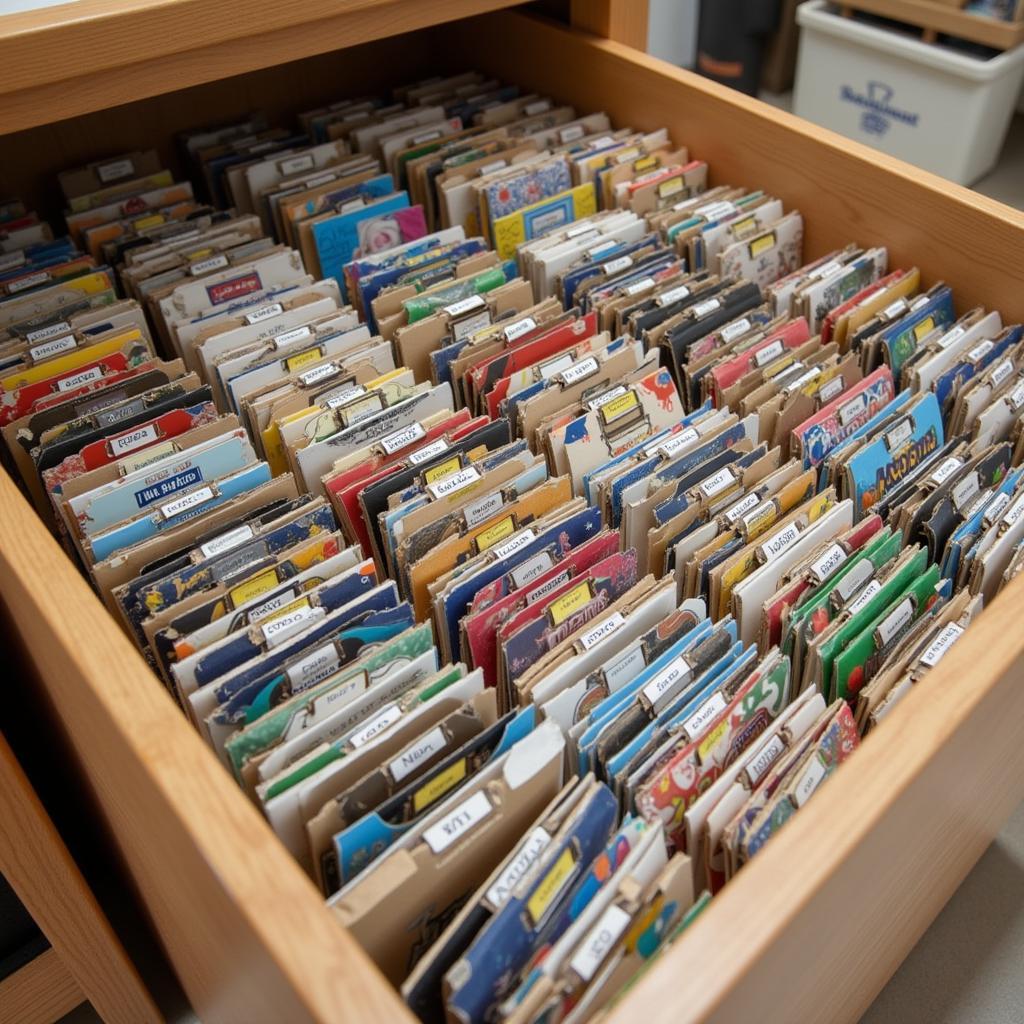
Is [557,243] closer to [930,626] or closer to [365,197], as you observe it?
[365,197]

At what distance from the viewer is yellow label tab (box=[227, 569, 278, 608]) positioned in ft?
3.34

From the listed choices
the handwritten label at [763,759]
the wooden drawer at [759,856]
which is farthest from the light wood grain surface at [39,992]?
the handwritten label at [763,759]

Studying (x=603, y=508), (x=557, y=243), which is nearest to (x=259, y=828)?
(x=603, y=508)

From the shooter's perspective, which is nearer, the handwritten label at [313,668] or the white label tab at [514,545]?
the handwritten label at [313,668]

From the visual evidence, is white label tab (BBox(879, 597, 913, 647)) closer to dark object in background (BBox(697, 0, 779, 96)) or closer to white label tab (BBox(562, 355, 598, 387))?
white label tab (BBox(562, 355, 598, 387))

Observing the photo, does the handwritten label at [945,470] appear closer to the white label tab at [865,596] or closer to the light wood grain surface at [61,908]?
the white label tab at [865,596]

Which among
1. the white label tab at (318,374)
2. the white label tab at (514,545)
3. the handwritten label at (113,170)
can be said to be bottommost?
the white label tab at (514,545)

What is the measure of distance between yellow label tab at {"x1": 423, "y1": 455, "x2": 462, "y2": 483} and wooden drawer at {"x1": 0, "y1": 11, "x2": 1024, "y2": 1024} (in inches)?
16.9

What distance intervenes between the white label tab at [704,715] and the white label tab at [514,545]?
11.0 inches

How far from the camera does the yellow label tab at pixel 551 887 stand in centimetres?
76

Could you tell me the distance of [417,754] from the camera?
2.87 feet

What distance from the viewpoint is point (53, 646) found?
2.85 feet

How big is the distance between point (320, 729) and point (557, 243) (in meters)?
1.01

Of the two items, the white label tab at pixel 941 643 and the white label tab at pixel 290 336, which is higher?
the white label tab at pixel 290 336
